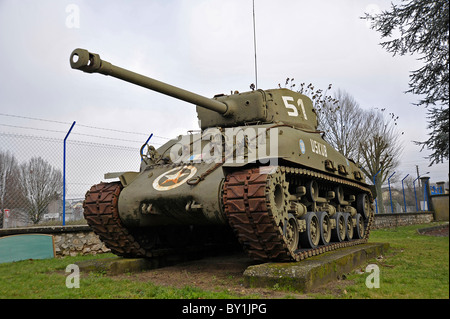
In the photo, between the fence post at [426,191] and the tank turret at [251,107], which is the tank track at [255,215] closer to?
the tank turret at [251,107]

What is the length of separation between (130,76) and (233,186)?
229 cm

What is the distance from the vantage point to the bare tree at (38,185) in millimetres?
10000

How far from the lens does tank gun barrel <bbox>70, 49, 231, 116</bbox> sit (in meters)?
5.74

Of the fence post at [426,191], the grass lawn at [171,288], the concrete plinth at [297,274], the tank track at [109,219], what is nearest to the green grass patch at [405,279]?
the grass lawn at [171,288]

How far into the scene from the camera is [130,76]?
660 cm

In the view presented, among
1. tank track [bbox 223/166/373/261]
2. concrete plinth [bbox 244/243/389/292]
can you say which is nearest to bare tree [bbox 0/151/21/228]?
tank track [bbox 223/166/373/261]

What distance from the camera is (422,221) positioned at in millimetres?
24781

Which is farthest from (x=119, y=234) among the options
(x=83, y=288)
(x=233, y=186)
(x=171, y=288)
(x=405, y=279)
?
(x=405, y=279)

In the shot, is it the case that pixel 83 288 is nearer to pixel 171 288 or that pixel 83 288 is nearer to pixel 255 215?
pixel 171 288

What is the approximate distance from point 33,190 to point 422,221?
2160 cm

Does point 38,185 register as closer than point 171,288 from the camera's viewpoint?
No

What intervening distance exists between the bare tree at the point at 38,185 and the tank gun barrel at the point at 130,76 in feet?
14.4

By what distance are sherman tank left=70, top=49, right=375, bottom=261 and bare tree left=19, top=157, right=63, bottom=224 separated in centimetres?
261
